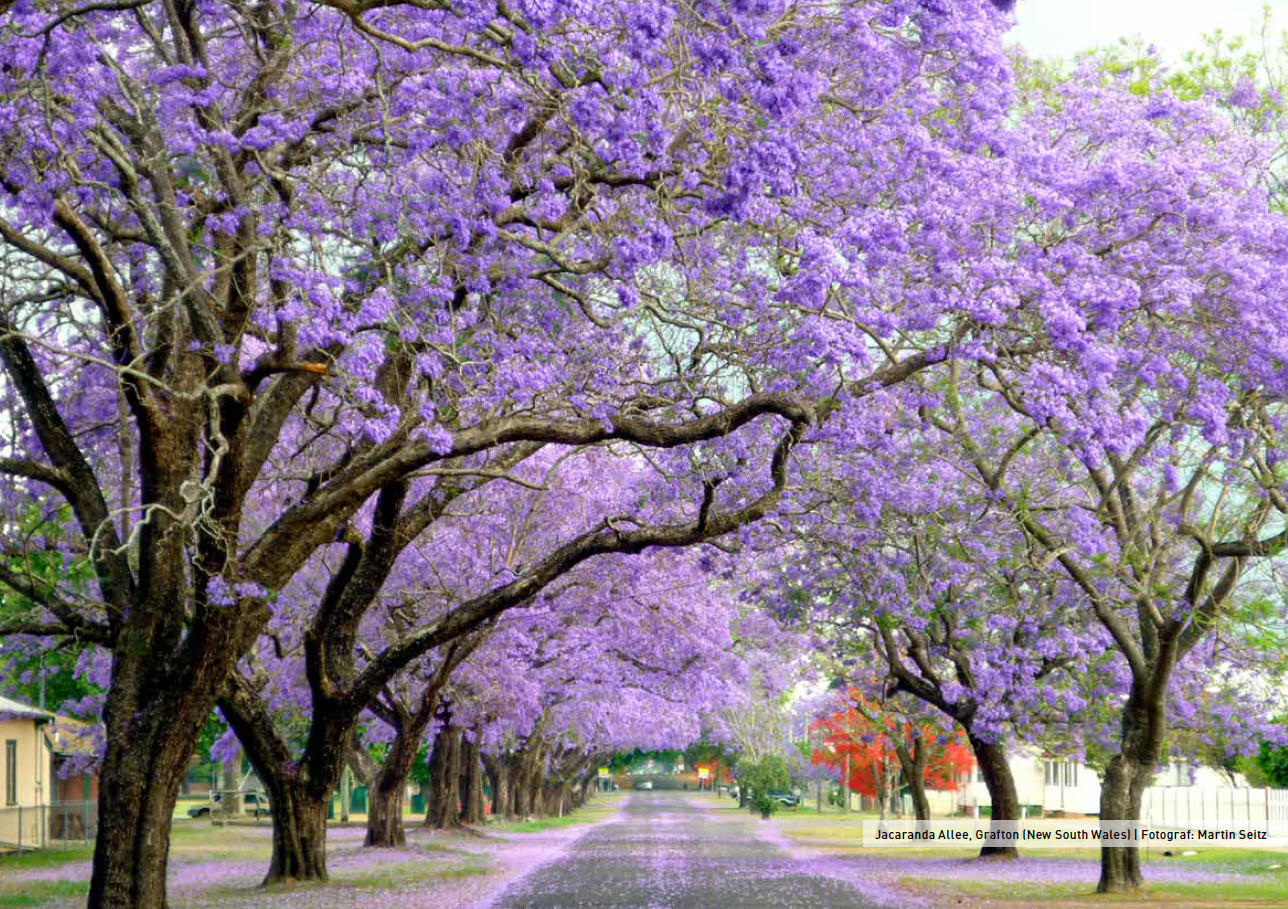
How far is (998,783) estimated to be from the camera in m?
30.3

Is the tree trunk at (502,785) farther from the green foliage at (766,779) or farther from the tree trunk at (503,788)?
the green foliage at (766,779)

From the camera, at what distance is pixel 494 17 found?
1045 centimetres

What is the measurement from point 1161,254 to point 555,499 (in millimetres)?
13964

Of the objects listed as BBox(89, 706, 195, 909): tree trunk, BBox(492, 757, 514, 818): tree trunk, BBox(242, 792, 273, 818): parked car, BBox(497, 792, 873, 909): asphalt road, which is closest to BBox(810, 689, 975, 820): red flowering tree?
BBox(497, 792, 873, 909): asphalt road

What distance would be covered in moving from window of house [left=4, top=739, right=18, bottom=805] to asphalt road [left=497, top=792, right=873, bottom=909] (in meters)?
→ 13.5

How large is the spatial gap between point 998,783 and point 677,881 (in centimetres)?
1008

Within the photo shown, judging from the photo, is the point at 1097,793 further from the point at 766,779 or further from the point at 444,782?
the point at 444,782

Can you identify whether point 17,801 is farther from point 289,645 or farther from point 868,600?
point 868,600

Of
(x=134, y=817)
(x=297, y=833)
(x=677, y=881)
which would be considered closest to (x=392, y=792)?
(x=297, y=833)

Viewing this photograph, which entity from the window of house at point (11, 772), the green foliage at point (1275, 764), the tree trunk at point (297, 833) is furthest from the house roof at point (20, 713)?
the green foliage at point (1275, 764)

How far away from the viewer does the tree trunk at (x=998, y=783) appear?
29.8 m

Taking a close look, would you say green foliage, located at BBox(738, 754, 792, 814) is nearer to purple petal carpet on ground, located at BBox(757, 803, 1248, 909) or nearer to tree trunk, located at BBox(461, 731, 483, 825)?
tree trunk, located at BBox(461, 731, 483, 825)

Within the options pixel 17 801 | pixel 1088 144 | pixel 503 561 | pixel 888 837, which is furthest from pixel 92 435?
pixel 888 837

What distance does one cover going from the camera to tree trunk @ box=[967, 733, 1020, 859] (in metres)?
29.8
